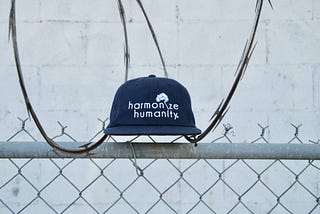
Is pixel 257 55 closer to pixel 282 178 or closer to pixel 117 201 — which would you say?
pixel 282 178

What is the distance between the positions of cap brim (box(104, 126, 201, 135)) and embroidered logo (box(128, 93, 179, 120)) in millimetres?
25

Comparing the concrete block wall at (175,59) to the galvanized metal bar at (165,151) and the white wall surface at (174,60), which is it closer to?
the white wall surface at (174,60)

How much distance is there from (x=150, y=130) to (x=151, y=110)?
5 cm

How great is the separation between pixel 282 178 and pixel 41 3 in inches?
58.8

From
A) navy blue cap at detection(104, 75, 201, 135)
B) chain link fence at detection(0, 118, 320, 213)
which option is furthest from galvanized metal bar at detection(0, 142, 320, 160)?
chain link fence at detection(0, 118, 320, 213)

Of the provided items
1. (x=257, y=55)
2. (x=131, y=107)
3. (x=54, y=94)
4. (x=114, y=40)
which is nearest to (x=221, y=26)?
(x=257, y=55)

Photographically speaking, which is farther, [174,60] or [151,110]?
[174,60]

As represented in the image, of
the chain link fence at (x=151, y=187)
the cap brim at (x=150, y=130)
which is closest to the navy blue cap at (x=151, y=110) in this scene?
the cap brim at (x=150, y=130)

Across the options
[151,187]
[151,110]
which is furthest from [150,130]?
[151,187]

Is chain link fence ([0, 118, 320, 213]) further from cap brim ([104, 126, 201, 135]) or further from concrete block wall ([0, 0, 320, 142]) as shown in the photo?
cap brim ([104, 126, 201, 135])

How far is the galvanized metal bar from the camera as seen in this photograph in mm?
956

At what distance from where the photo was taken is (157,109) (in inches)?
35.5

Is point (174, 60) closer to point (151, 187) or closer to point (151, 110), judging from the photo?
point (151, 187)

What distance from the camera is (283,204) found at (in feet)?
7.02
